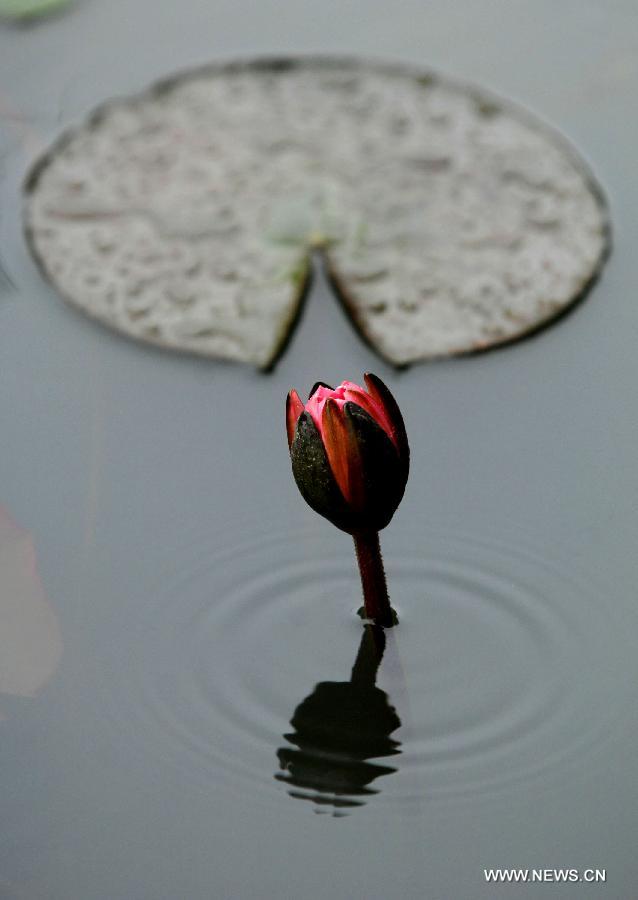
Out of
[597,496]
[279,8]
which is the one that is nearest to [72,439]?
[597,496]

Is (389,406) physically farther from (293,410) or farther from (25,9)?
(25,9)

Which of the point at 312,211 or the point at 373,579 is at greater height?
the point at 312,211

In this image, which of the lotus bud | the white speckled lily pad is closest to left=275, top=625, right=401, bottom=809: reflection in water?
the lotus bud

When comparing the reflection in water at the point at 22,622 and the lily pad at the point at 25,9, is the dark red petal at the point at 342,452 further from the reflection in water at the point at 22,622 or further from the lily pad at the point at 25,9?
the lily pad at the point at 25,9

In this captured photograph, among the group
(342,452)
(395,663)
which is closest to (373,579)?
(395,663)

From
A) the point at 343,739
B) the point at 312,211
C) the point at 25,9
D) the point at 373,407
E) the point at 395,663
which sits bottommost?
the point at 343,739

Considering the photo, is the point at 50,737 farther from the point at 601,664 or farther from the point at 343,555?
the point at 601,664
